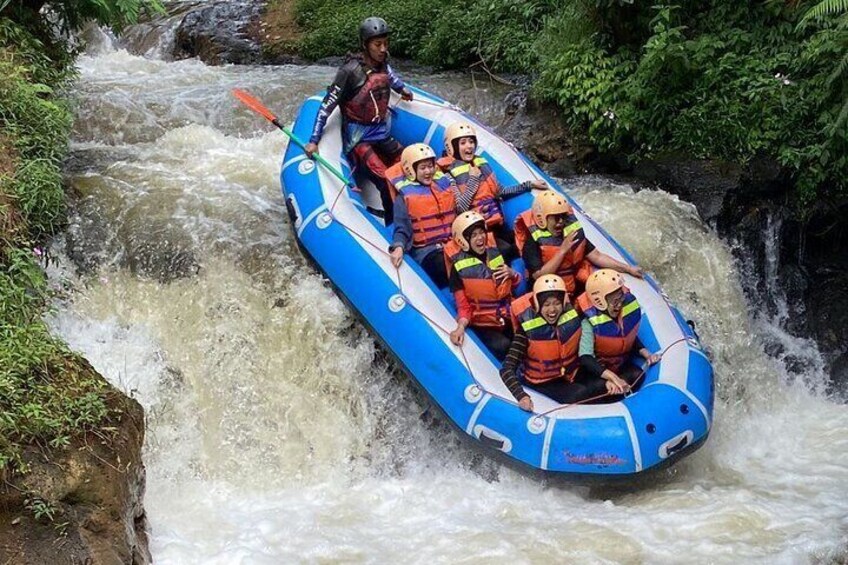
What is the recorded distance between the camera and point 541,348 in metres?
4.64

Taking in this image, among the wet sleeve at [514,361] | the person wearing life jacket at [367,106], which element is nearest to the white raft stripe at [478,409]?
the wet sleeve at [514,361]

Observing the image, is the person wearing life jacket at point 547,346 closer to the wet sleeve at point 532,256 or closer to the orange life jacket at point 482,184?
the wet sleeve at point 532,256

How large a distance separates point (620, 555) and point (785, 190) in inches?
140

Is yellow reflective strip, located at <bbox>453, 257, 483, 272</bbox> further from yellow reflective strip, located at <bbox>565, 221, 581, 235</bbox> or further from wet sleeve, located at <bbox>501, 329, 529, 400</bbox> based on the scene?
yellow reflective strip, located at <bbox>565, 221, 581, 235</bbox>

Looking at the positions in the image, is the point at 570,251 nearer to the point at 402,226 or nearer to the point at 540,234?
the point at 540,234

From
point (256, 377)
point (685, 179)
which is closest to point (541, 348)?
point (256, 377)

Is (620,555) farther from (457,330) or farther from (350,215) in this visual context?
(350,215)

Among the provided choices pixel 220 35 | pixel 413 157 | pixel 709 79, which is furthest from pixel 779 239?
pixel 220 35

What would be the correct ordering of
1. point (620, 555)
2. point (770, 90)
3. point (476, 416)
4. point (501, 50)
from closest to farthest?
point (620, 555)
point (476, 416)
point (770, 90)
point (501, 50)

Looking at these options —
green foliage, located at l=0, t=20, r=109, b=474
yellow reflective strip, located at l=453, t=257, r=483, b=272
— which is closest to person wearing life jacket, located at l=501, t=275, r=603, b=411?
yellow reflective strip, located at l=453, t=257, r=483, b=272

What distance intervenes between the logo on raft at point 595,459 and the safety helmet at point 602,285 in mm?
810

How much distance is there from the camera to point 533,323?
182 inches

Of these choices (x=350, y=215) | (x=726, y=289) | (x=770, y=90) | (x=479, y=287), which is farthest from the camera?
(x=770, y=90)

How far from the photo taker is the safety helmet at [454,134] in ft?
18.4
